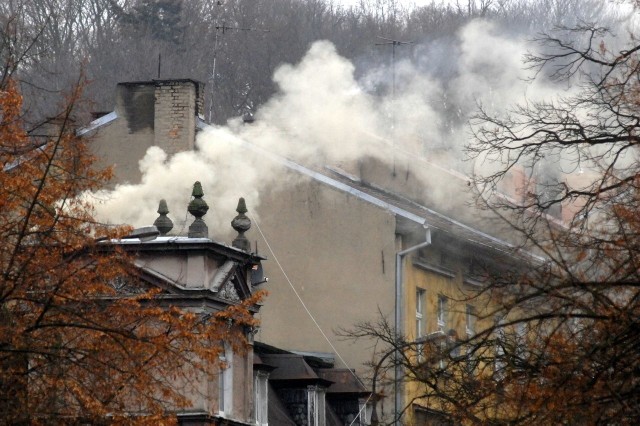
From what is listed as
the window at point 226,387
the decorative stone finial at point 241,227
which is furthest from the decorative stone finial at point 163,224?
the window at point 226,387

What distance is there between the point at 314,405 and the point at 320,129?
790cm

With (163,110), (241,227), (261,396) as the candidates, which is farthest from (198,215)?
(163,110)

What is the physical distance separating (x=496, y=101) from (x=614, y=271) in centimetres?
2850

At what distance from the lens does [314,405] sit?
102ft

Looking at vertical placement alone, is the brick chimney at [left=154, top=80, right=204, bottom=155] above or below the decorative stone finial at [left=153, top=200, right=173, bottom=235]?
above

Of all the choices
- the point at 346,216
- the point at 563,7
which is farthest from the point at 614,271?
the point at 563,7

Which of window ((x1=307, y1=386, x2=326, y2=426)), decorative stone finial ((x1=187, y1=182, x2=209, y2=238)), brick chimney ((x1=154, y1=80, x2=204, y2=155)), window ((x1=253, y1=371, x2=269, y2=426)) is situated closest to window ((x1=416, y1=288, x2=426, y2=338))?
Result: window ((x1=307, y1=386, x2=326, y2=426))

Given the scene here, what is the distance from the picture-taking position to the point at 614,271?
14.3m

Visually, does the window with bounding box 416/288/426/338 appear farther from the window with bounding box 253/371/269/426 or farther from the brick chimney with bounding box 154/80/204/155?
the window with bounding box 253/371/269/426

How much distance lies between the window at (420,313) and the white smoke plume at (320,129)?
3563mm

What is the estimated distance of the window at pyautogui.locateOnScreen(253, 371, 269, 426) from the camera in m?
29.4

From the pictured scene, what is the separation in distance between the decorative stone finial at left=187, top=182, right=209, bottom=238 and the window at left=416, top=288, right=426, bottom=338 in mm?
8005

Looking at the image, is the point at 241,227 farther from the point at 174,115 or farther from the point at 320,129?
the point at 320,129

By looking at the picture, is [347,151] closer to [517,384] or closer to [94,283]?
[94,283]
